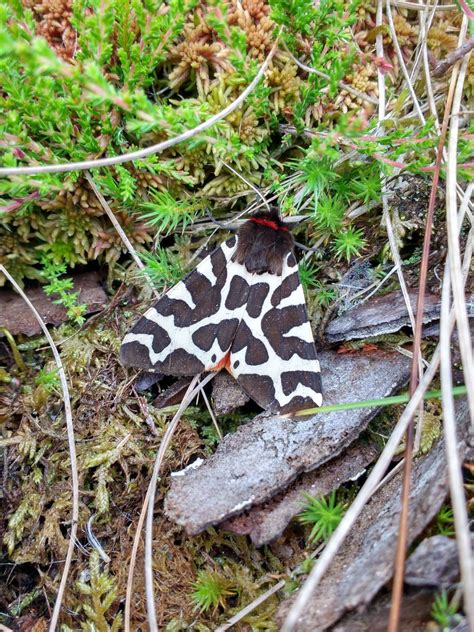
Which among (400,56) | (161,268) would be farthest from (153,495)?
(400,56)

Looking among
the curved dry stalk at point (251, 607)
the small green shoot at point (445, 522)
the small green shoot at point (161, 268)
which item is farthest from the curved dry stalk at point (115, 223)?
the small green shoot at point (445, 522)

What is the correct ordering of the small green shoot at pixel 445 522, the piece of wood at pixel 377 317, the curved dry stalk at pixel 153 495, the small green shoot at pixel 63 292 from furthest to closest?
the small green shoot at pixel 63 292
the piece of wood at pixel 377 317
the curved dry stalk at pixel 153 495
the small green shoot at pixel 445 522

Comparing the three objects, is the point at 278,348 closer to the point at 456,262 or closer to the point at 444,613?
the point at 456,262

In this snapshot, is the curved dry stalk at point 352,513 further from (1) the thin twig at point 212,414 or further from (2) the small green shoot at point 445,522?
(1) the thin twig at point 212,414

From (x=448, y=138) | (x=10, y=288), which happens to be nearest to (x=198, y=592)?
(x=10, y=288)

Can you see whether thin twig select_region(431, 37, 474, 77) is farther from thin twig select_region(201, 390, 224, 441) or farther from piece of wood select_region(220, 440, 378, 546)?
thin twig select_region(201, 390, 224, 441)
